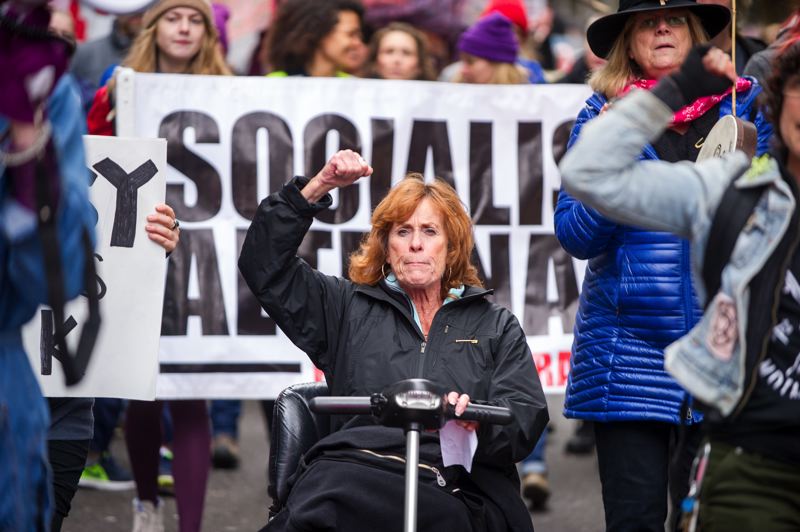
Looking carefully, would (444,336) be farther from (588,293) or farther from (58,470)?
(58,470)

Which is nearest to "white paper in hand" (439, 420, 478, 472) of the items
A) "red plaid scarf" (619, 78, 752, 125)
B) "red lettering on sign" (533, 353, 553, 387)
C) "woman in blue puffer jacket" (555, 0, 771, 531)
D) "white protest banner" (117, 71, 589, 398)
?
"woman in blue puffer jacket" (555, 0, 771, 531)

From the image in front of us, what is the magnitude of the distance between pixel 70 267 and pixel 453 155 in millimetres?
3963

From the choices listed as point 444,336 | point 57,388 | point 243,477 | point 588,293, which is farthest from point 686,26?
point 243,477

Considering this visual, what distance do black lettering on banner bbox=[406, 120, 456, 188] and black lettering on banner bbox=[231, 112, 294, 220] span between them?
592 mm

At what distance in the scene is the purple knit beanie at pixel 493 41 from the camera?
8367 mm

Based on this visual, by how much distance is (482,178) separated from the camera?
7.06 metres

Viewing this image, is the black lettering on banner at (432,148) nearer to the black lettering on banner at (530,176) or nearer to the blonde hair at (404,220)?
the black lettering on banner at (530,176)

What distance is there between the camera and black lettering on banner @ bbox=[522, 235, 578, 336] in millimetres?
7008

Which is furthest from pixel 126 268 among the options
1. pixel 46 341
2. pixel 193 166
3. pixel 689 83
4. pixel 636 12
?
pixel 689 83

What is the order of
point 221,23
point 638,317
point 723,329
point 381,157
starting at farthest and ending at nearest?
point 221,23 < point 381,157 < point 638,317 < point 723,329

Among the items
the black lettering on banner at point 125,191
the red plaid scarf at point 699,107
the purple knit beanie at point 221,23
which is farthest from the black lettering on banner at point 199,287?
the red plaid scarf at point 699,107

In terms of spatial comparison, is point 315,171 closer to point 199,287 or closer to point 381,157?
point 381,157

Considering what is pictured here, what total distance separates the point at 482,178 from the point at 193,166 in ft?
4.57

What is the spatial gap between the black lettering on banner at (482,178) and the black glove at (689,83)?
12.0 ft
